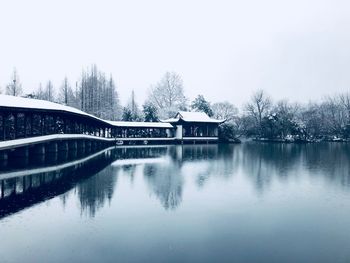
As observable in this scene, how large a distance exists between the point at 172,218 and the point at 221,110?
71130 mm

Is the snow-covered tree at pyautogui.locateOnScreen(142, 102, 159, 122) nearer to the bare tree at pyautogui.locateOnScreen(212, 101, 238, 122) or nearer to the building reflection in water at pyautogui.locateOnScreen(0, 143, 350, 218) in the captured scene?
the bare tree at pyautogui.locateOnScreen(212, 101, 238, 122)

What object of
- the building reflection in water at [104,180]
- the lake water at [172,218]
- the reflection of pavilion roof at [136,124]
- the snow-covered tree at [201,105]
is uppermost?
the snow-covered tree at [201,105]

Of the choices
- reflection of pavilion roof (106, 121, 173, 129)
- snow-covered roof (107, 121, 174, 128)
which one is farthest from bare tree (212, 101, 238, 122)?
snow-covered roof (107, 121, 174, 128)

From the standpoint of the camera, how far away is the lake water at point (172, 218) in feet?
24.6

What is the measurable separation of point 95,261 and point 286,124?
204ft

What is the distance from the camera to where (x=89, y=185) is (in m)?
15.3

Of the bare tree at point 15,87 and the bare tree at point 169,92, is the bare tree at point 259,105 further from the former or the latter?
the bare tree at point 15,87

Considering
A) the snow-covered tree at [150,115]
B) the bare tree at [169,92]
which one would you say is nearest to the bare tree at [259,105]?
the bare tree at [169,92]

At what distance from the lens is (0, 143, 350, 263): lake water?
→ 7.50 m

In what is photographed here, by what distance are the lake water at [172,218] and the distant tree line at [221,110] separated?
41392 millimetres

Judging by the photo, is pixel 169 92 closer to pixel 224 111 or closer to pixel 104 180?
pixel 224 111

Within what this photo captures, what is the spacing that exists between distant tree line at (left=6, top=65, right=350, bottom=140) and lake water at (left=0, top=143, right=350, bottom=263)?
136ft

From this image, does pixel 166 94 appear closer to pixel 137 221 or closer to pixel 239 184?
pixel 239 184

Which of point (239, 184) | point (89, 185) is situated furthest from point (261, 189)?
point (89, 185)
